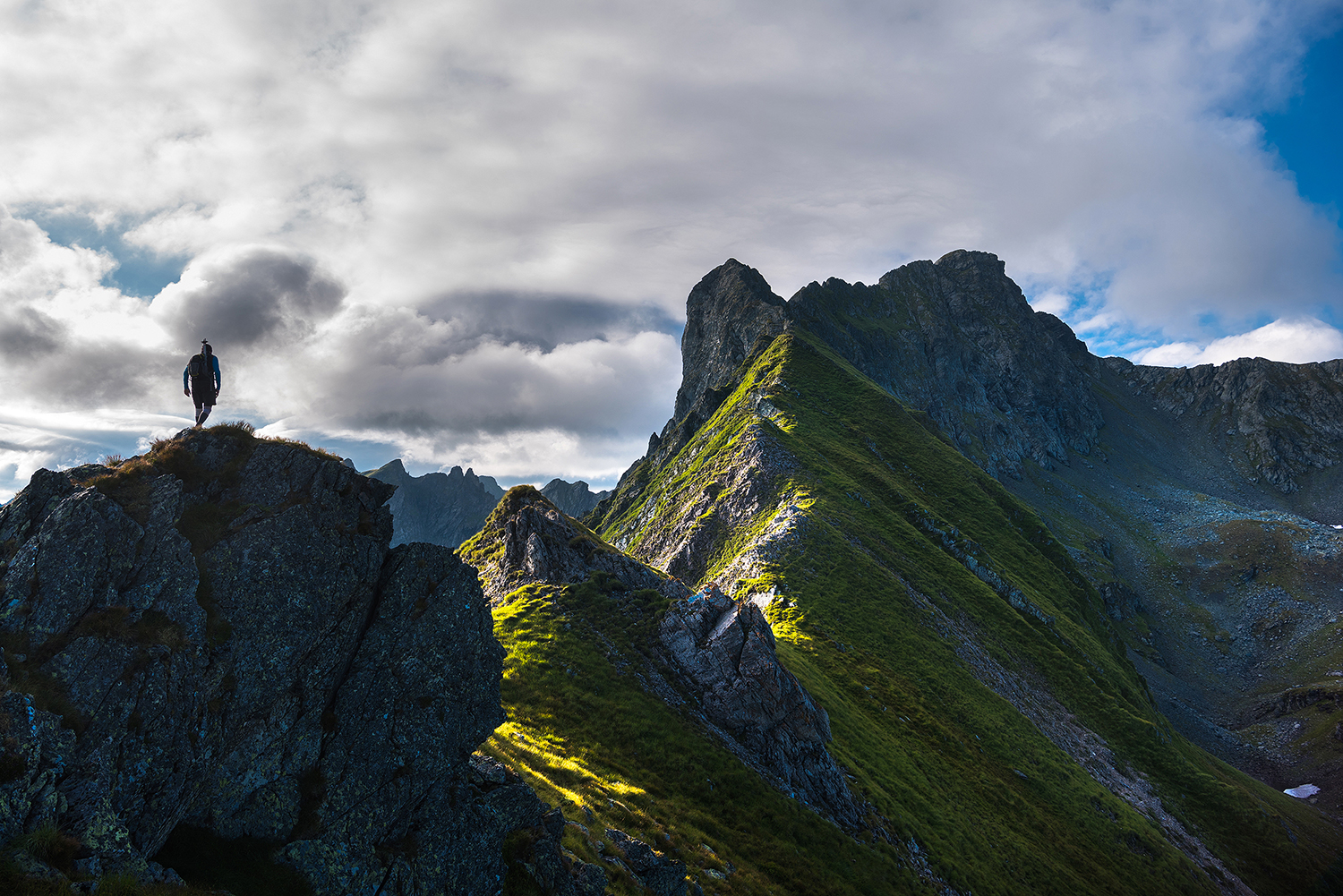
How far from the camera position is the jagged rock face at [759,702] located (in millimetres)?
38469

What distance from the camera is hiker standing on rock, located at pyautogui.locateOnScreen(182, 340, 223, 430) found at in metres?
23.4

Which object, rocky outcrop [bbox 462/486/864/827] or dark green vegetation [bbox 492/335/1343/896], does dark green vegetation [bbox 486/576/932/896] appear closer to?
dark green vegetation [bbox 492/335/1343/896]

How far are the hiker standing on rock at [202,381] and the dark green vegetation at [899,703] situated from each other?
71.2ft

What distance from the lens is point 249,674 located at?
693 inches

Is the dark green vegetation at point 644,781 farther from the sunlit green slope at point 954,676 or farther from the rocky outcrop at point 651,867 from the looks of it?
the rocky outcrop at point 651,867

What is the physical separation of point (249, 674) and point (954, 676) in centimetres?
6986

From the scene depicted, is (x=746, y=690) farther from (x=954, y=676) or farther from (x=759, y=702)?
(x=954, y=676)

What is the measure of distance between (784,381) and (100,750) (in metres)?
132

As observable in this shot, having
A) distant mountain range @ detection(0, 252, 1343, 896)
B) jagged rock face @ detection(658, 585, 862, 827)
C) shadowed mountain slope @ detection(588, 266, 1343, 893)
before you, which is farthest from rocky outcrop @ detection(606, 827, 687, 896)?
shadowed mountain slope @ detection(588, 266, 1343, 893)

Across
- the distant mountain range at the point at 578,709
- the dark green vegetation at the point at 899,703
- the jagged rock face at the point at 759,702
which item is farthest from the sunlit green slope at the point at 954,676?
the jagged rock face at the point at 759,702

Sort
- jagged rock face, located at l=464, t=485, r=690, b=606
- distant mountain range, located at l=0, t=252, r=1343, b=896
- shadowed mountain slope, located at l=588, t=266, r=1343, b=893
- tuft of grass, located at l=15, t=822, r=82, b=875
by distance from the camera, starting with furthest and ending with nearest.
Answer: jagged rock face, located at l=464, t=485, r=690, b=606
shadowed mountain slope, located at l=588, t=266, r=1343, b=893
distant mountain range, located at l=0, t=252, r=1343, b=896
tuft of grass, located at l=15, t=822, r=82, b=875

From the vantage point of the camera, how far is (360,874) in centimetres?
1753

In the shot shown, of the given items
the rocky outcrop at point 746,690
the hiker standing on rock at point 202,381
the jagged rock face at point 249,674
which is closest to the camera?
the jagged rock face at point 249,674

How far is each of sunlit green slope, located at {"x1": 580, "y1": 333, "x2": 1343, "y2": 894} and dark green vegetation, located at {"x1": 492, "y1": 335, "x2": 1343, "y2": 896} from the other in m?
0.29
